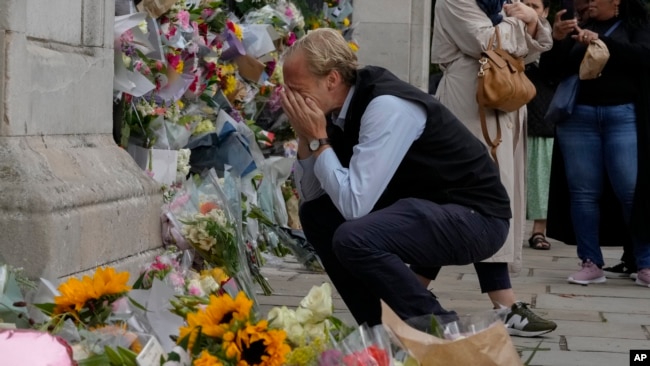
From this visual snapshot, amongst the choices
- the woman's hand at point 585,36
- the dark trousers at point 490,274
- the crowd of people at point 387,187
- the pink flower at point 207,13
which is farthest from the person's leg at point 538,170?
the dark trousers at point 490,274

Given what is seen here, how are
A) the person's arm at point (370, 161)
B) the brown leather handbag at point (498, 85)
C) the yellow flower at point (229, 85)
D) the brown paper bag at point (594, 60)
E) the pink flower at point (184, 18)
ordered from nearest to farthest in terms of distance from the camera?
1. the person's arm at point (370, 161)
2. the brown leather handbag at point (498, 85)
3. the pink flower at point (184, 18)
4. the brown paper bag at point (594, 60)
5. the yellow flower at point (229, 85)

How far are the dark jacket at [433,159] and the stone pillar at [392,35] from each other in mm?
6020

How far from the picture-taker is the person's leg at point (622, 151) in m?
6.72

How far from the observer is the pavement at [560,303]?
469cm

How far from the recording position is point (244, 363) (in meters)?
2.58

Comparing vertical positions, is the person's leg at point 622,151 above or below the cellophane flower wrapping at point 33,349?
below

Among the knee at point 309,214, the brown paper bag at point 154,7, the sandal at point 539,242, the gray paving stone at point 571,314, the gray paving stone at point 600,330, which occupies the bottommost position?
the sandal at point 539,242

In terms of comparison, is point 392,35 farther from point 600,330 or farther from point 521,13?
point 600,330

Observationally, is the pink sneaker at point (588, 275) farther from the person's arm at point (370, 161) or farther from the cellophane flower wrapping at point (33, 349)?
the cellophane flower wrapping at point (33, 349)

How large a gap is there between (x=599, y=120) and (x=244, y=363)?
4572 millimetres

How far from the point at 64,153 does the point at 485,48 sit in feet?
7.78

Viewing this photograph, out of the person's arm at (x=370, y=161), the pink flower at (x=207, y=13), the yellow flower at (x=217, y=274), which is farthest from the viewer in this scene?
the pink flower at (x=207, y=13)

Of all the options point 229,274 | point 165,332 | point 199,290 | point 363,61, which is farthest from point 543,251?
point 165,332

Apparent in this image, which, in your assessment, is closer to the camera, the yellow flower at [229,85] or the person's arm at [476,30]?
the person's arm at [476,30]
